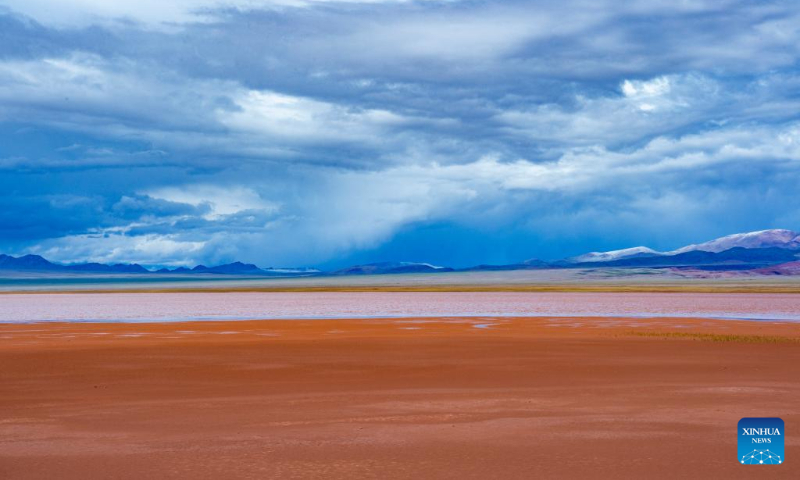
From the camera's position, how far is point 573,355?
2589cm

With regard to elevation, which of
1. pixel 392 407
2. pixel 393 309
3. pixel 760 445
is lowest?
pixel 760 445

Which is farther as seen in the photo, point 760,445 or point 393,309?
point 393,309

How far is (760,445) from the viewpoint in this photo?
11.2 m

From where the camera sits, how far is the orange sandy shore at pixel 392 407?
11289mm

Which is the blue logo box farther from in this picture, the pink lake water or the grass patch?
the pink lake water

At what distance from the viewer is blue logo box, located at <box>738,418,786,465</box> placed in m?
11.1

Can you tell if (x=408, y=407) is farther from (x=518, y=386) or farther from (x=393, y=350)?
(x=393, y=350)

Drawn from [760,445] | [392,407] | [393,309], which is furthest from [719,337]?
[393,309]

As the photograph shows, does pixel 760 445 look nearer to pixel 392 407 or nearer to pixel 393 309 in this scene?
pixel 392 407

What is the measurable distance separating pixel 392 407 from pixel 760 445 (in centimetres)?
687

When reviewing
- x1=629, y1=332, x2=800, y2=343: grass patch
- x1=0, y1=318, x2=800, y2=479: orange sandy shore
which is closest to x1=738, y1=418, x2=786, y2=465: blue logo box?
x1=0, y1=318, x2=800, y2=479: orange sandy shore

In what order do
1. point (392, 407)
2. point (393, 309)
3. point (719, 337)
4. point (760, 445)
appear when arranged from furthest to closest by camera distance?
point (393, 309) → point (719, 337) → point (392, 407) → point (760, 445)

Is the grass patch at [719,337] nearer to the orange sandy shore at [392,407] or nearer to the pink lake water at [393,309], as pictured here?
the orange sandy shore at [392,407]

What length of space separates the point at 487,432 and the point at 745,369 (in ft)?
37.3
